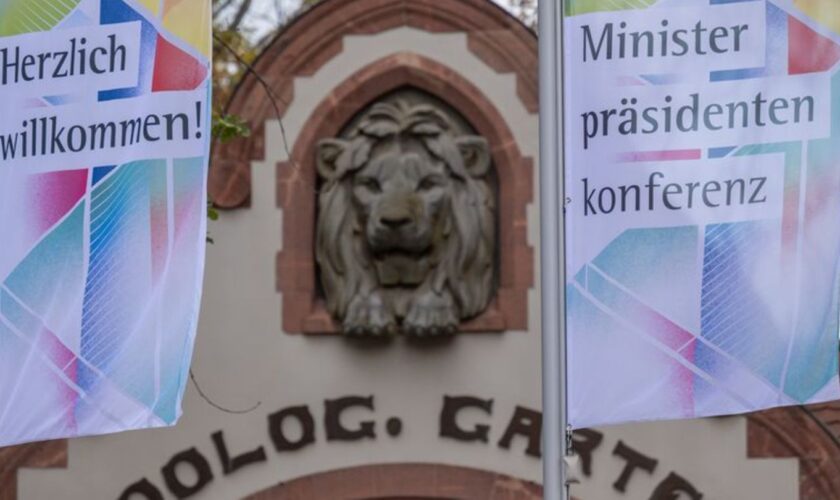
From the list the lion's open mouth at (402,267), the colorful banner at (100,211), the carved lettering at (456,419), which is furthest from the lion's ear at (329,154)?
the colorful banner at (100,211)

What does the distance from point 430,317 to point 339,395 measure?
33.4 inches

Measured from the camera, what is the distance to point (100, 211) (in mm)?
9430

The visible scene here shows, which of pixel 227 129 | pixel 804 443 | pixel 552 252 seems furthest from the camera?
pixel 804 443

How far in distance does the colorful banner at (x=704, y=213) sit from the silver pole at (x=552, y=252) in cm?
10

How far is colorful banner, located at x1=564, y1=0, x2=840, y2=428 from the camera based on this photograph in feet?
29.6

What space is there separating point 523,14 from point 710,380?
1084 centimetres

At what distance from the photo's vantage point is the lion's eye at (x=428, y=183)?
47.3 ft

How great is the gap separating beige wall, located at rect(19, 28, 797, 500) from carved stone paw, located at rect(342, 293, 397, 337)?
0.65 ft

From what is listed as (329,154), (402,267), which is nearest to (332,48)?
(329,154)

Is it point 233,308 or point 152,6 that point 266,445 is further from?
point 152,6

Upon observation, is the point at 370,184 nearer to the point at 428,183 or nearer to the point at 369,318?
the point at 428,183

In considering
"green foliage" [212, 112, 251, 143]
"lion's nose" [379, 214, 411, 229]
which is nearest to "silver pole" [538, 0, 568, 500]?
"green foliage" [212, 112, 251, 143]

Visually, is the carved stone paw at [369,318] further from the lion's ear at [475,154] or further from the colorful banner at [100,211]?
the colorful banner at [100,211]

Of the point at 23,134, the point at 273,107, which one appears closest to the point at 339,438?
the point at 273,107
